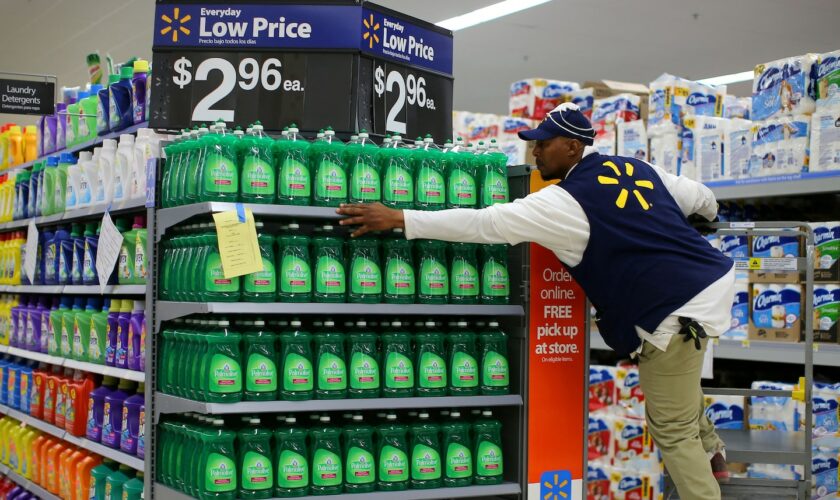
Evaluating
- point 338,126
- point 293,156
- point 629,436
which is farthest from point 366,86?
point 629,436

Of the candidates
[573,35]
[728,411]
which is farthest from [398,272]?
[573,35]

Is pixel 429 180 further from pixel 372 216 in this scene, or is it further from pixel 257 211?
pixel 257 211

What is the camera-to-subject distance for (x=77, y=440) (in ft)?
14.6

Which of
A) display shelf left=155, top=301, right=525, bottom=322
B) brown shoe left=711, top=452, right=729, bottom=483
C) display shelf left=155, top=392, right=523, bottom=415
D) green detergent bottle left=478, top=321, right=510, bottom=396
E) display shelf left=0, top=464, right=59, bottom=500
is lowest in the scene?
display shelf left=0, top=464, right=59, bottom=500

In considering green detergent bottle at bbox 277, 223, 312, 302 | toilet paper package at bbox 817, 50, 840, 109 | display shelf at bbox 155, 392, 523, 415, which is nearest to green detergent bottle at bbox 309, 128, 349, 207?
green detergent bottle at bbox 277, 223, 312, 302

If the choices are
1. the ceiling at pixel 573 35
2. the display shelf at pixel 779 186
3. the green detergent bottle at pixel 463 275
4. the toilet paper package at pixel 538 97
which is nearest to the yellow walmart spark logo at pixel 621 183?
the green detergent bottle at pixel 463 275

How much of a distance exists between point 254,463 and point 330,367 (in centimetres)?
41

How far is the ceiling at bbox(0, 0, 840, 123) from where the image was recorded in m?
9.84

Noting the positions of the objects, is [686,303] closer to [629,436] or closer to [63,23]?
[629,436]

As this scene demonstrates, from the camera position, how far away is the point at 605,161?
3314 millimetres

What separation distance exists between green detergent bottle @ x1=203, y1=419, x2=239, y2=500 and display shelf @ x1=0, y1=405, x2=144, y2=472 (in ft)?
2.24

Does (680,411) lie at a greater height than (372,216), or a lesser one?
lesser

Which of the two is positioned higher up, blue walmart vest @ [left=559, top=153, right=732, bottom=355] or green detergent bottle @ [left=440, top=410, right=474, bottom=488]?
blue walmart vest @ [left=559, top=153, right=732, bottom=355]

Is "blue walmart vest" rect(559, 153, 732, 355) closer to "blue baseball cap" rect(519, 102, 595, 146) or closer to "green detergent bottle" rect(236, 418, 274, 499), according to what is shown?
"blue baseball cap" rect(519, 102, 595, 146)
